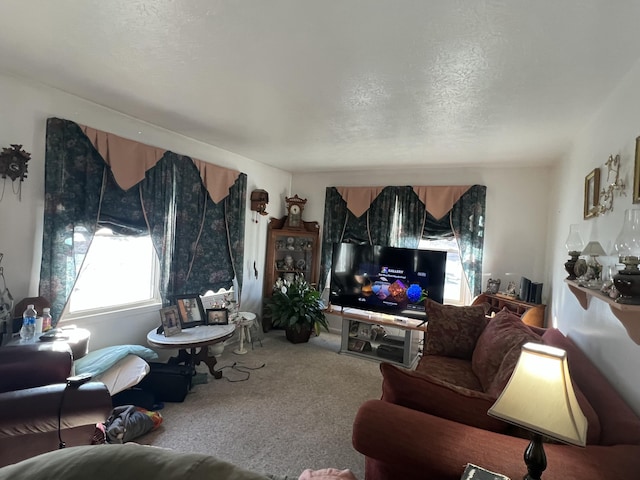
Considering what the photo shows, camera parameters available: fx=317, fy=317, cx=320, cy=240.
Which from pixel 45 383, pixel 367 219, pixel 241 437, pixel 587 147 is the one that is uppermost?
pixel 587 147

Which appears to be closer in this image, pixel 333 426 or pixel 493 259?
pixel 333 426

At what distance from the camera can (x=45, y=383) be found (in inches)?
69.1

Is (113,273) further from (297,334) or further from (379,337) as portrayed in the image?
(379,337)

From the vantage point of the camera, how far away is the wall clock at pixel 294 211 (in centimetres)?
461

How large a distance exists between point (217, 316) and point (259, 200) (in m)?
1.61

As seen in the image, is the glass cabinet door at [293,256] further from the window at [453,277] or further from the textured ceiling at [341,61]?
the textured ceiling at [341,61]

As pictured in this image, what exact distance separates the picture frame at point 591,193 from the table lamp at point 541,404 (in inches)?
53.4

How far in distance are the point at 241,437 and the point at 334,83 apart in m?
2.44

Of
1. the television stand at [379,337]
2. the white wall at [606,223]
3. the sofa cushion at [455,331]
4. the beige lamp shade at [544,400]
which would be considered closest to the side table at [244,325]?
the television stand at [379,337]

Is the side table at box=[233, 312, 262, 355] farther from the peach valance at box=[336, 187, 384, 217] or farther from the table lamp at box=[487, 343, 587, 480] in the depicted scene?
the table lamp at box=[487, 343, 587, 480]

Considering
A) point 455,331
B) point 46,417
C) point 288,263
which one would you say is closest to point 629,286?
point 455,331

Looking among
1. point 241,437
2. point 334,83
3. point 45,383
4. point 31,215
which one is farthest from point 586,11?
point 31,215

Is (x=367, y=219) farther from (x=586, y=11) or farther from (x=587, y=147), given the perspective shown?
(x=586, y=11)

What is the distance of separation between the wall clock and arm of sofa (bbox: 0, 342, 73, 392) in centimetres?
307
